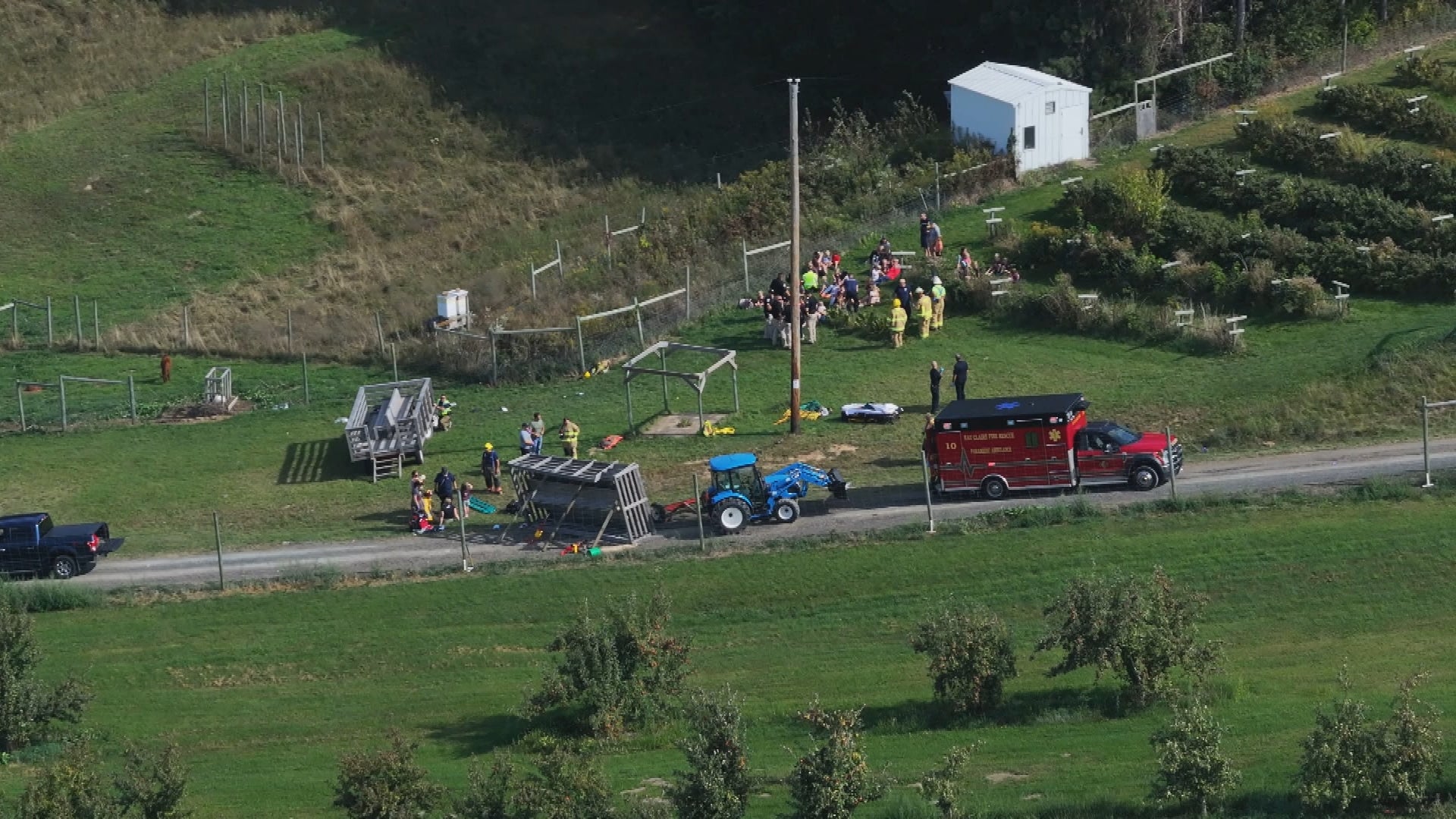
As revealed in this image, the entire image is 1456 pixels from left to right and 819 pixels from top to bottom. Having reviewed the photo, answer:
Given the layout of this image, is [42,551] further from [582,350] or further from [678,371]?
[678,371]

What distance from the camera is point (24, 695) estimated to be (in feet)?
113

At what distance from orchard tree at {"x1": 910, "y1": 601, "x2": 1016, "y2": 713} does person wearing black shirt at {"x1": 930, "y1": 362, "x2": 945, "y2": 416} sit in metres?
18.5

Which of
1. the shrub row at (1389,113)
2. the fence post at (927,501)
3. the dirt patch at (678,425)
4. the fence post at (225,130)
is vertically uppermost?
the fence post at (225,130)

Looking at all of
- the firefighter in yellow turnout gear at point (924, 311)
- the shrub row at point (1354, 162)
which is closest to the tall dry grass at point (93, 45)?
the firefighter in yellow turnout gear at point (924, 311)

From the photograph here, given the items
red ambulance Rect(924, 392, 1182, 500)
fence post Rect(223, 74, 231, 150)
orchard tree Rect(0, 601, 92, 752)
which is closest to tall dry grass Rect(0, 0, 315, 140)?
fence post Rect(223, 74, 231, 150)

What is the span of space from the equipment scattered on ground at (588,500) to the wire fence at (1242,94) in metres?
28.6

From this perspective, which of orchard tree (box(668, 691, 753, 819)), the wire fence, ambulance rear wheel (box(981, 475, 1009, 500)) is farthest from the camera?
the wire fence

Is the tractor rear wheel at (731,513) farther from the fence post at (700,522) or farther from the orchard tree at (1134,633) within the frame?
the orchard tree at (1134,633)

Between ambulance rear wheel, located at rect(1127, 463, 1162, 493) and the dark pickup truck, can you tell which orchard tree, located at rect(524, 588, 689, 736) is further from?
the dark pickup truck

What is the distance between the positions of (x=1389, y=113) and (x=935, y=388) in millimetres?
23647

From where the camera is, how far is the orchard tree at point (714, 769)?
2611 centimetres

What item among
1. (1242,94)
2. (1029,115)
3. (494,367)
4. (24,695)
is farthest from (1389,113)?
(24,695)

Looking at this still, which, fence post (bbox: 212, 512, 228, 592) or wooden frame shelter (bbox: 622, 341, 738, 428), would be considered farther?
wooden frame shelter (bbox: 622, 341, 738, 428)

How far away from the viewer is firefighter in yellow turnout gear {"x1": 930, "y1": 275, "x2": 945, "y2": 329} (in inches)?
2215
